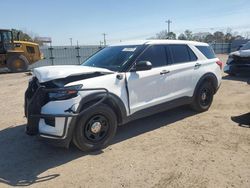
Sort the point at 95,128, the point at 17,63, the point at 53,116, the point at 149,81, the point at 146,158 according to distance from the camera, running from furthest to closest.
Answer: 1. the point at 17,63
2. the point at 149,81
3. the point at 95,128
4. the point at 146,158
5. the point at 53,116

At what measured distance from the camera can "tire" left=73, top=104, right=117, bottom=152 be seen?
14.0 feet

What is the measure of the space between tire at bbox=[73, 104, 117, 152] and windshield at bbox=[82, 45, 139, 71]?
930 millimetres

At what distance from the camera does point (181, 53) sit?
614cm

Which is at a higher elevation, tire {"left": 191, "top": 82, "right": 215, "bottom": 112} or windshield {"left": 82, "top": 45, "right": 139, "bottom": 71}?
windshield {"left": 82, "top": 45, "right": 139, "bottom": 71}

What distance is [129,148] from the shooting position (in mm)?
4660

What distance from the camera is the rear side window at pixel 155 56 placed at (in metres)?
5.33

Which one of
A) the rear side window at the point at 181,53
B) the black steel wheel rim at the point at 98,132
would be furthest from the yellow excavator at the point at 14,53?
the black steel wheel rim at the point at 98,132

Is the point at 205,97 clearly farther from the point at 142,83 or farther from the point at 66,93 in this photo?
the point at 66,93

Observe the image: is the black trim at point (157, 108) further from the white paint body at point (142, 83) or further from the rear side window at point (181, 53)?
the rear side window at point (181, 53)

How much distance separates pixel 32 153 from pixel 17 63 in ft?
49.1

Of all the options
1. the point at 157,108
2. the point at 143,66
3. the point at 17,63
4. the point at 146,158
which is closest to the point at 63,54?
the point at 17,63

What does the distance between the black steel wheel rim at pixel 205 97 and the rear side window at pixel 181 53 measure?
0.85 m

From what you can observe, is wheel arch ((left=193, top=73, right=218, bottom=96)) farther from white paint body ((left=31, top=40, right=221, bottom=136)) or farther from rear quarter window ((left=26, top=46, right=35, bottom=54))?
rear quarter window ((left=26, top=46, right=35, bottom=54))

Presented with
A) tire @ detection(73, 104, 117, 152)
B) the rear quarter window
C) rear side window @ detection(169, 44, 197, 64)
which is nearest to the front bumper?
tire @ detection(73, 104, 117, 152)
